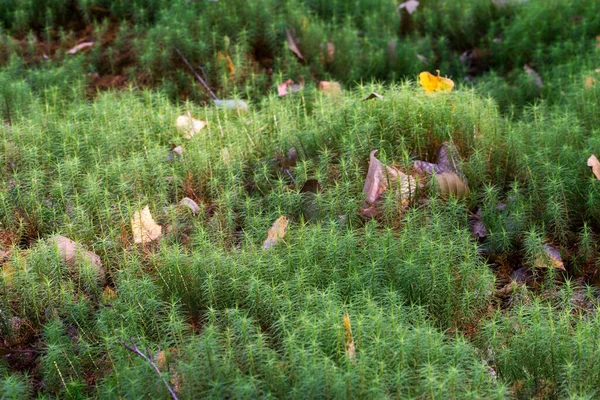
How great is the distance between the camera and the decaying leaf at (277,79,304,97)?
5324 millimetres

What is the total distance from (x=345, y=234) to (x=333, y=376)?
3.72ft

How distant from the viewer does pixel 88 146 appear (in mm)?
4531

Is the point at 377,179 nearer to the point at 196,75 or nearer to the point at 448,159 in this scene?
the point at 448,159

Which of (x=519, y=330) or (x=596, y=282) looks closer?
(x=519, y=330)

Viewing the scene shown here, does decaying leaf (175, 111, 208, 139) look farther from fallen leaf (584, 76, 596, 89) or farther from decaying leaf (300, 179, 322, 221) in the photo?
fallen leaf (584, 76, 596, 89)

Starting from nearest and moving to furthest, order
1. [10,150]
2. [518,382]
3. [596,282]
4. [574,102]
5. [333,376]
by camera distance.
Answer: [333,376] < [518,382] < [596,282] < [10,150] < [574,102]

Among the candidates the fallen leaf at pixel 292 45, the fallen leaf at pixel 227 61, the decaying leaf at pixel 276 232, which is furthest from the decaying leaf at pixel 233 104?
the decaying leaf at pixel 276 232

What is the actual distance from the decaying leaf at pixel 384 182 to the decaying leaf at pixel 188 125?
1236 mm

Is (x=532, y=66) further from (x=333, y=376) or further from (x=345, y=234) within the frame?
(x=333, y=376)

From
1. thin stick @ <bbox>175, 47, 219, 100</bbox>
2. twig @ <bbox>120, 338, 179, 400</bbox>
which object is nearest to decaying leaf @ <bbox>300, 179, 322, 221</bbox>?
twig @ <bbox>120, 338, 179, 400</bbox>

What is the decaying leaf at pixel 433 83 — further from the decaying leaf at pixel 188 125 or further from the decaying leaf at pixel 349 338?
the decaying leaf at pixel 349 338

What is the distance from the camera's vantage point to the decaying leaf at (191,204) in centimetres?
415

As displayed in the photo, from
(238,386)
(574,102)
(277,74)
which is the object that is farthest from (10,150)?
(574,102)

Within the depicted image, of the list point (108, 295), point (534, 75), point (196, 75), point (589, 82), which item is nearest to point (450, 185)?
point (589, 82)
